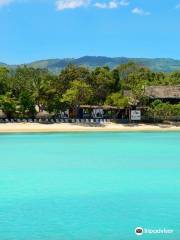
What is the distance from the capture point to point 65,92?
179 ft

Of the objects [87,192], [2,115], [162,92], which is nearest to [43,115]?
[2,115]

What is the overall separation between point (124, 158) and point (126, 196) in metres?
11.0

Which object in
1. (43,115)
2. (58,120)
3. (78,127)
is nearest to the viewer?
(78,127)

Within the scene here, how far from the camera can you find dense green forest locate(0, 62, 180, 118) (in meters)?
50.0

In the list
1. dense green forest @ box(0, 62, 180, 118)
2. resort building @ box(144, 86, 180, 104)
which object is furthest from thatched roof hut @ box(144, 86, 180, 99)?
dense green forest @ box(0, 62, 180, 118)

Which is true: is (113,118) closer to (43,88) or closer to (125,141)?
(43,88)

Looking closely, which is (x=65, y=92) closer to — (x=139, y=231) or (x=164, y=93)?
(x=164, y=93)

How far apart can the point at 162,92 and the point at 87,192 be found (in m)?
39.2

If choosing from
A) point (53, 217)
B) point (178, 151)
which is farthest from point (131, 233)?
point (178, 151)

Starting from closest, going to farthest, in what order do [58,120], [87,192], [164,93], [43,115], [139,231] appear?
1. [139,231]
2. [87,192]
3. [58,120]
4. [43,115]
5. [164,93]

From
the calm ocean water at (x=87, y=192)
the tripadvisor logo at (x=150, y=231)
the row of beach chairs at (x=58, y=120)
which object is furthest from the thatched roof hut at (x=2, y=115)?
the tripadvisor logo at (x=150, y=231)

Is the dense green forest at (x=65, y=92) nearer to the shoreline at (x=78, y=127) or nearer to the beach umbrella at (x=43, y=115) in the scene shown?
the beach umbrella at (x=43, y=115)

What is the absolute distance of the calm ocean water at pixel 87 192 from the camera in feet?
41.2

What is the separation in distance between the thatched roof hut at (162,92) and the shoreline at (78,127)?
16.8 ft
